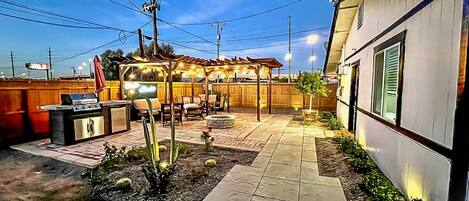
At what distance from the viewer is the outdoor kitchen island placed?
5520 millimetres

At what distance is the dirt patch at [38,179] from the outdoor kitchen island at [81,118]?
0.85m

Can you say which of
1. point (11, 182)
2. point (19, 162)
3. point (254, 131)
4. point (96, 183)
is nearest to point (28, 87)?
point (19, 162)

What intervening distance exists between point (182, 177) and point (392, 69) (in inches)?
157

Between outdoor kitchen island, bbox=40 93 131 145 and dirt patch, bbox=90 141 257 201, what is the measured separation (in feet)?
7.50

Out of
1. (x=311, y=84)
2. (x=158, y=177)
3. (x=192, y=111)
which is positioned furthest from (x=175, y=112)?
(x=311, y=84)

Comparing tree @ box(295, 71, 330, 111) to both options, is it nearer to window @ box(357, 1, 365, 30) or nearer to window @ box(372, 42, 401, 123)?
window @ box(357, 1, 365, 30)

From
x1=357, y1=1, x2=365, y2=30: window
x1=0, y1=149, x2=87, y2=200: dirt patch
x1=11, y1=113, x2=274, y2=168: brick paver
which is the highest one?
x1=357, y1=1, x2=365, y2=30: window

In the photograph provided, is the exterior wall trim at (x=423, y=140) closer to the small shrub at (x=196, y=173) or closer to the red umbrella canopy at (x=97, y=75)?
the small shrub at (x=196, y=173)

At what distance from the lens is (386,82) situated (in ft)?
13.1

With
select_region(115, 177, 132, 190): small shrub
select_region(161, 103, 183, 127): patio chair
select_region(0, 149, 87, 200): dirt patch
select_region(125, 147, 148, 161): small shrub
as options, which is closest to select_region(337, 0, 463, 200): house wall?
select_region(115, 177, 132, 190): small shrub

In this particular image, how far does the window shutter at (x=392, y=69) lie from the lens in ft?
11.6

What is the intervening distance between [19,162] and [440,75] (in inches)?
280

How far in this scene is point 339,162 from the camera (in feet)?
14.4

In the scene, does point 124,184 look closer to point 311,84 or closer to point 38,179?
point 38,179
